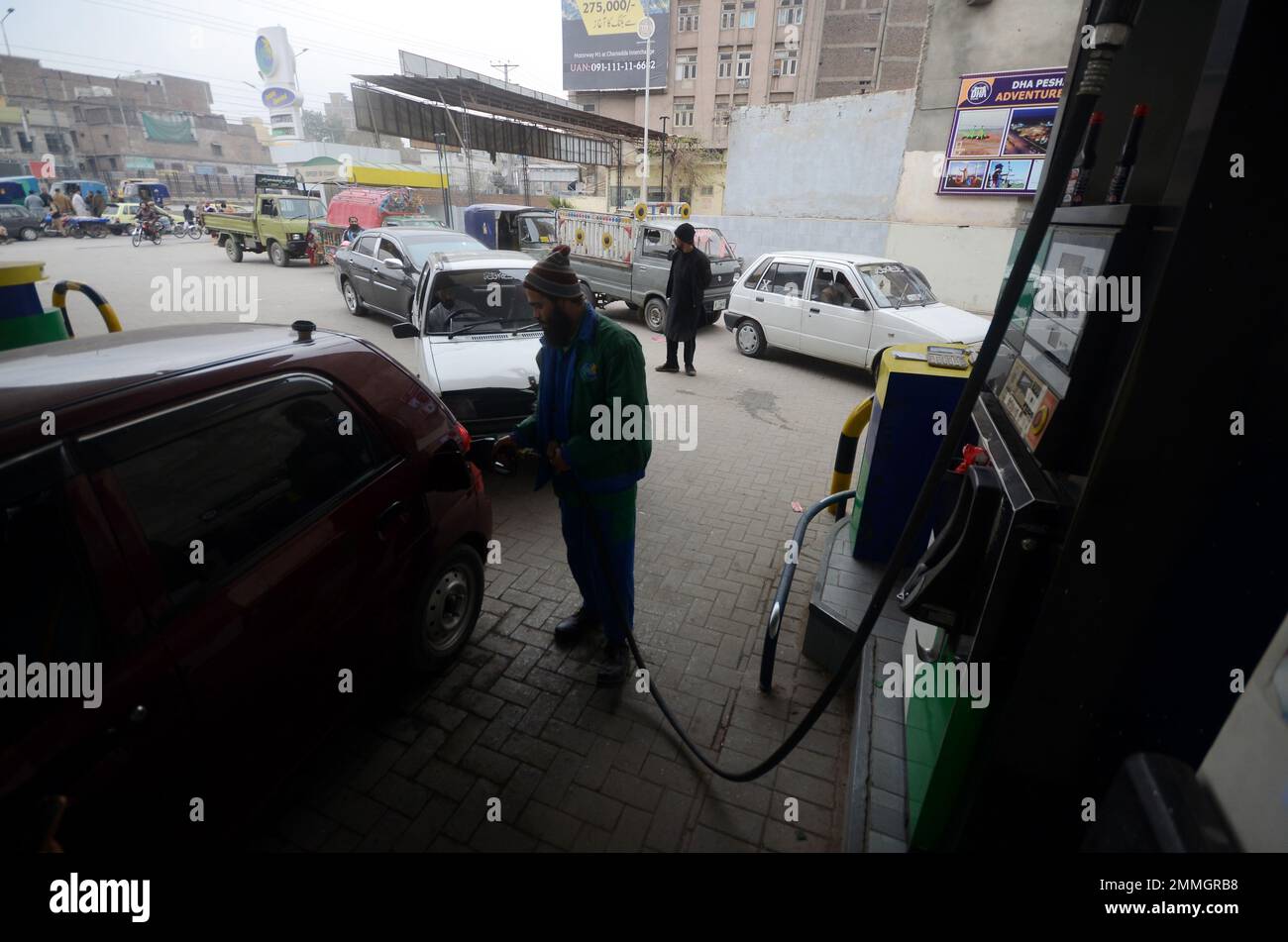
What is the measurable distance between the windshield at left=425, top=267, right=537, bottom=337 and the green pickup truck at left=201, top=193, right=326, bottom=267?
53.9 ft

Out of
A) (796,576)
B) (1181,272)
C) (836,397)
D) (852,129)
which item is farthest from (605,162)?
(1181,272)

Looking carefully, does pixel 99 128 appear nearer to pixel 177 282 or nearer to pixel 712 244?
pixel 177 282

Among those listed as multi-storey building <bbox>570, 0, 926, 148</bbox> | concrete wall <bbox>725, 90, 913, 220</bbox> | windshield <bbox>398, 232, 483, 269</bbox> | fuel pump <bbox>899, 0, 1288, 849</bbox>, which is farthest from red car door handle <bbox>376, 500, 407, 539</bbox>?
multi-storey building <bbox>570, 0, 926, 148</bbox>

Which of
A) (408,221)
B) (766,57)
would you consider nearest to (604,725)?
(408,221)

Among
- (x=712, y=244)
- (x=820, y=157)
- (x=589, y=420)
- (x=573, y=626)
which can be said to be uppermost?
(x=820, y=157)

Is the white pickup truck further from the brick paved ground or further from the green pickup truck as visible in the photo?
the green pickup truck

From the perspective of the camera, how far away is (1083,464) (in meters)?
1.58

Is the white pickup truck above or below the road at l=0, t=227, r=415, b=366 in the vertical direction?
above

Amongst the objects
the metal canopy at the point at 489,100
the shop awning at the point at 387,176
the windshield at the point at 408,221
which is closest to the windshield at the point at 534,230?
the windshield at the point at 408,221

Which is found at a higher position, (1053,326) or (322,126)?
(322,126)

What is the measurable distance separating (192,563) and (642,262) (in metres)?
10.3

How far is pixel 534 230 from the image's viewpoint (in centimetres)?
1675

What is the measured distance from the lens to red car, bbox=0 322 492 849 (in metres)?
1.58

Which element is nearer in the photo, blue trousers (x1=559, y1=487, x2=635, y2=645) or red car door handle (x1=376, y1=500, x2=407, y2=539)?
red car door handle (x1=376, y1=500, x2=407, y2=539)
